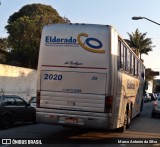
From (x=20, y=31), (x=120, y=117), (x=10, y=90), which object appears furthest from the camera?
(x=20, y=31)

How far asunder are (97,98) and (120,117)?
2.11m

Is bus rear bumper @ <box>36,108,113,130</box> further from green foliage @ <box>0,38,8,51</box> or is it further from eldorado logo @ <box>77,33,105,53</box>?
green foliage @ <box>0,38,8,51</box>

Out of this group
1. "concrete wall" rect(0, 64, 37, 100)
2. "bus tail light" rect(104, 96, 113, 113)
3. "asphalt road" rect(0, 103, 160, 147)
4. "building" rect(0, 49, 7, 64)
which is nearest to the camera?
"asphalt road" rect(0, 103, 160, 147)

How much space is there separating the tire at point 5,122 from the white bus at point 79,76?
3.33m

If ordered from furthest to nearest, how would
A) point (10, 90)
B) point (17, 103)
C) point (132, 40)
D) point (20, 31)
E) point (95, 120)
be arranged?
point (132, 40), point (20, 31), point (10, 90), point (17, 103), point (95, 120)

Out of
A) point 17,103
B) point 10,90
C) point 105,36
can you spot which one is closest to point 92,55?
point 105,36

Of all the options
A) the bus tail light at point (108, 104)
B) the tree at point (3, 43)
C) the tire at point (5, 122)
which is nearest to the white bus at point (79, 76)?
the bus tail light at point (108, 104)

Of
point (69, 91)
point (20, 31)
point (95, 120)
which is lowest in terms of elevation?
point (95, 120)

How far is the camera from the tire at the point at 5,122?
1641 cm

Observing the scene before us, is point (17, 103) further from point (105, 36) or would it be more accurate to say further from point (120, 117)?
point (105, 36)

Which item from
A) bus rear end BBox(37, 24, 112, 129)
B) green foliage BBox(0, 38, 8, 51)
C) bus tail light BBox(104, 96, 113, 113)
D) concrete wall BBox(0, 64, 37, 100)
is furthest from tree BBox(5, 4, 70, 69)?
bus tail light BBox(104, 96, 113, 113)

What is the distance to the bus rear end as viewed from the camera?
43.0ft

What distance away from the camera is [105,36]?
1326 centimetres

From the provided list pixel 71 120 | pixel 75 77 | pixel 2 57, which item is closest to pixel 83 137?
pixel 71 120
